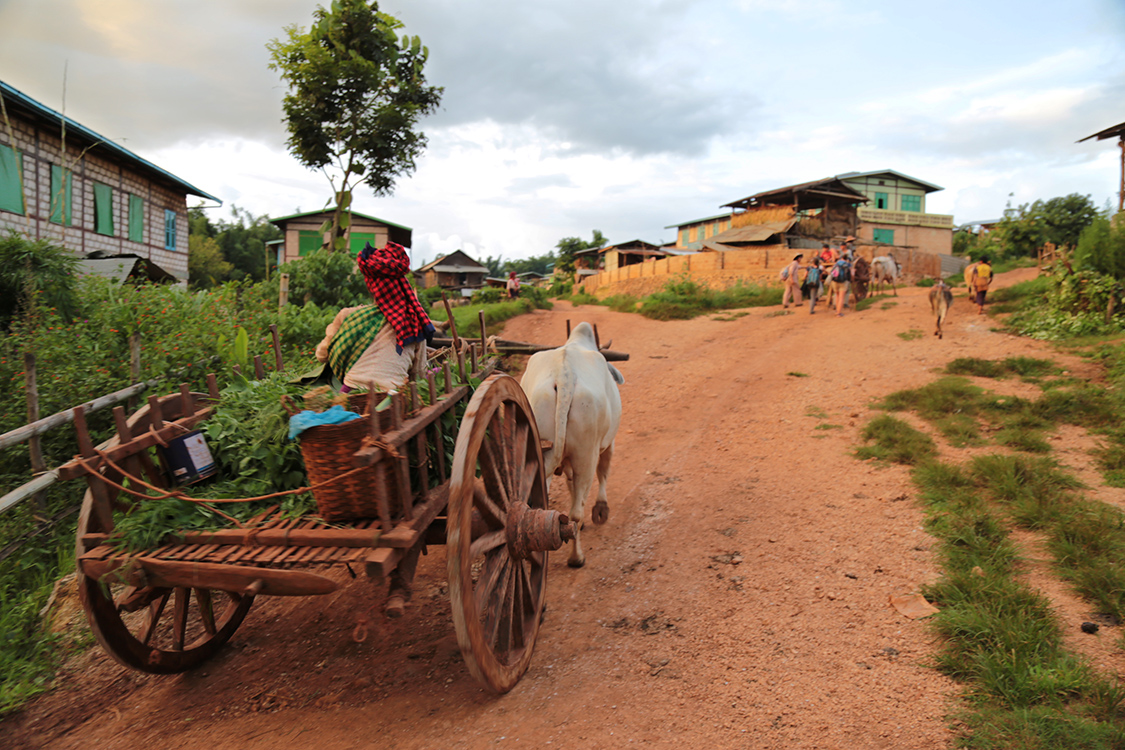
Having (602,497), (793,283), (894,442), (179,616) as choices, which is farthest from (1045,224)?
(179,616)

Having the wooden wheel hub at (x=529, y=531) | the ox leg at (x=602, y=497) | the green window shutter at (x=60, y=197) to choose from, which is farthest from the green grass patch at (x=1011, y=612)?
the green window shutter at (x=60, y=197)

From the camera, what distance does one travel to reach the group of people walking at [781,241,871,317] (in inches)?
584

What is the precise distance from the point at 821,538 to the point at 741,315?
39.7 ft

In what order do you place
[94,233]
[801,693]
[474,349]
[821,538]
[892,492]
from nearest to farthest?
[801,693] < [474,349] < [821,538] < [892,492] < [94,233]

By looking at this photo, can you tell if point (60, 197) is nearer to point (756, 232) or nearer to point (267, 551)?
point (267, 551)

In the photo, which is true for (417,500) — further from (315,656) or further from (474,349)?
(315,656)

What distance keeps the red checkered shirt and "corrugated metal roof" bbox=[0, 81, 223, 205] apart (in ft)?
23.4

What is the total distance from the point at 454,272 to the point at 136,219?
28236mm

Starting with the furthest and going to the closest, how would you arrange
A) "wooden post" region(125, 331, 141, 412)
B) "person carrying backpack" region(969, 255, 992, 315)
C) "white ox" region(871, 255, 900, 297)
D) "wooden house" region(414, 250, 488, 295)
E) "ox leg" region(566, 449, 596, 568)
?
1. "wooden house" region(414, 250, 488, 295)
2. "white ox" region(871, 255, 900, 297)
3. "person carrying backpack" region(969, 255, 992, 315)
4. "wooden post" region(125, 331, 141, 412)
5. "ox leg" region(566, 449, 596, 568)

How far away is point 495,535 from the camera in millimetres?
2865

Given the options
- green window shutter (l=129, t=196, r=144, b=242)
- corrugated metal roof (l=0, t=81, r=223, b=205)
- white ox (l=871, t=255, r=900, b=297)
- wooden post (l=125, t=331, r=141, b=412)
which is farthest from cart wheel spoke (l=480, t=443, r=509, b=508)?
white ox (l=871, t=255, r=900, b=297)

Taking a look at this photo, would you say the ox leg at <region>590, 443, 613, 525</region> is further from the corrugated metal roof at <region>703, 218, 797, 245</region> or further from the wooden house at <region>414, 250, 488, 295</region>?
Result: the wooden house at <region>414, 250, 488, 295</region>

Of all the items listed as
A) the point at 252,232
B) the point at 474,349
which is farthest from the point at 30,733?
the point at 252,232

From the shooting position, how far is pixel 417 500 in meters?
2.72
